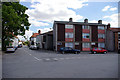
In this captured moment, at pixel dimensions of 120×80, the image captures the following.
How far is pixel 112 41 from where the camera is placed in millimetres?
34812

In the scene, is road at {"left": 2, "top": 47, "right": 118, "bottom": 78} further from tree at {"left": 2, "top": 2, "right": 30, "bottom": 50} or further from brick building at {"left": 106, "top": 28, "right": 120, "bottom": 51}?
brick building at {"left": 106, "top": 28, "right": 120, "bottom": 51}

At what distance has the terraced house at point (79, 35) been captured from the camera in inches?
1346

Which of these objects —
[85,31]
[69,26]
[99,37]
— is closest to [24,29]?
[69,26]

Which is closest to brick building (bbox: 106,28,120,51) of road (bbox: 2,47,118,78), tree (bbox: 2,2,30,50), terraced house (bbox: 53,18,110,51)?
terraced house (bbox: 53,18,110,51)

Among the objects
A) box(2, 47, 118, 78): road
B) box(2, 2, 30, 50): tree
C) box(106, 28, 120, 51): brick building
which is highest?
box(2, 2, 30, 50): tree

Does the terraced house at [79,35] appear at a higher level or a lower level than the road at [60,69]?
higher

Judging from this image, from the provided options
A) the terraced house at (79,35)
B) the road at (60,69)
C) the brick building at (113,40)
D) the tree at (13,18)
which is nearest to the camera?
the road at (60,69)

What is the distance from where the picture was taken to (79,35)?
35656 mm

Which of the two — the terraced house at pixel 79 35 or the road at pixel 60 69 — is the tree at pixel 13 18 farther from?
the road at pixel 60 69

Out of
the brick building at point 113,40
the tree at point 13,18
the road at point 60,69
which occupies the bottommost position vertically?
the road at point 60,69

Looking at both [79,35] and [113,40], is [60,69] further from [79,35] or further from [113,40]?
[113,40]

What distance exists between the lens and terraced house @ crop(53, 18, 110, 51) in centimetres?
3419

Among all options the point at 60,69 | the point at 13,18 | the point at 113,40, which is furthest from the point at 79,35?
the point at 60,69

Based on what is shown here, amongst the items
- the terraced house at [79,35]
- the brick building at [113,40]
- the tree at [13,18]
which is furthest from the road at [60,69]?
the brick building at [113,40]
